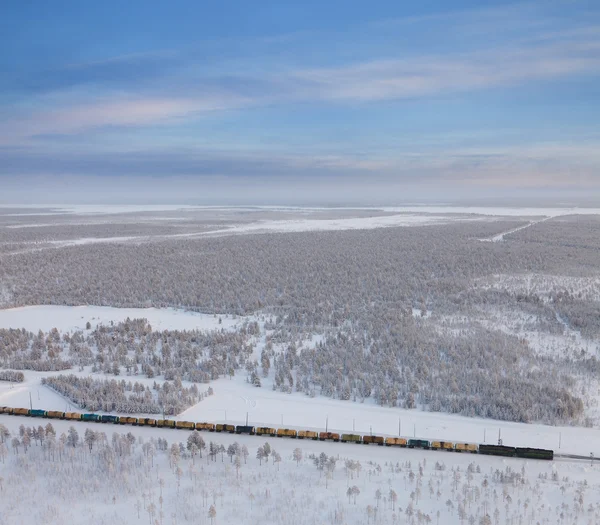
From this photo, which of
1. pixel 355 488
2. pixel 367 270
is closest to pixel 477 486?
pixel 355 488

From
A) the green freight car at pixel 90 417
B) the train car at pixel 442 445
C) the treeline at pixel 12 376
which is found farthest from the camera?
the treeline at pixel 12 376

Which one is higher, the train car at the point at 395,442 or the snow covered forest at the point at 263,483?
the train car at the point at 395,442

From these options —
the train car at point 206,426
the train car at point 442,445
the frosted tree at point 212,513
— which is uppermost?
the train car at point 206,426

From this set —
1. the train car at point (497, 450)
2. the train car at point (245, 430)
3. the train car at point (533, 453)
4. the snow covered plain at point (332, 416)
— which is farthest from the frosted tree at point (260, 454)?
the train car at point (533, 453)

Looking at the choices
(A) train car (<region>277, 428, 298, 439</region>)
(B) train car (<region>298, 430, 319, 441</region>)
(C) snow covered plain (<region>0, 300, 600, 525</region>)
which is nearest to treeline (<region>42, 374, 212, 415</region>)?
(C) snow covered plain (<region>0, 300, 600, 525</region>)

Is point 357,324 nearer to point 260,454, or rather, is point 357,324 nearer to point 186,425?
point 186,425

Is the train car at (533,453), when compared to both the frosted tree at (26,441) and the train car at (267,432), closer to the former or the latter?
the train car at (267,432)
